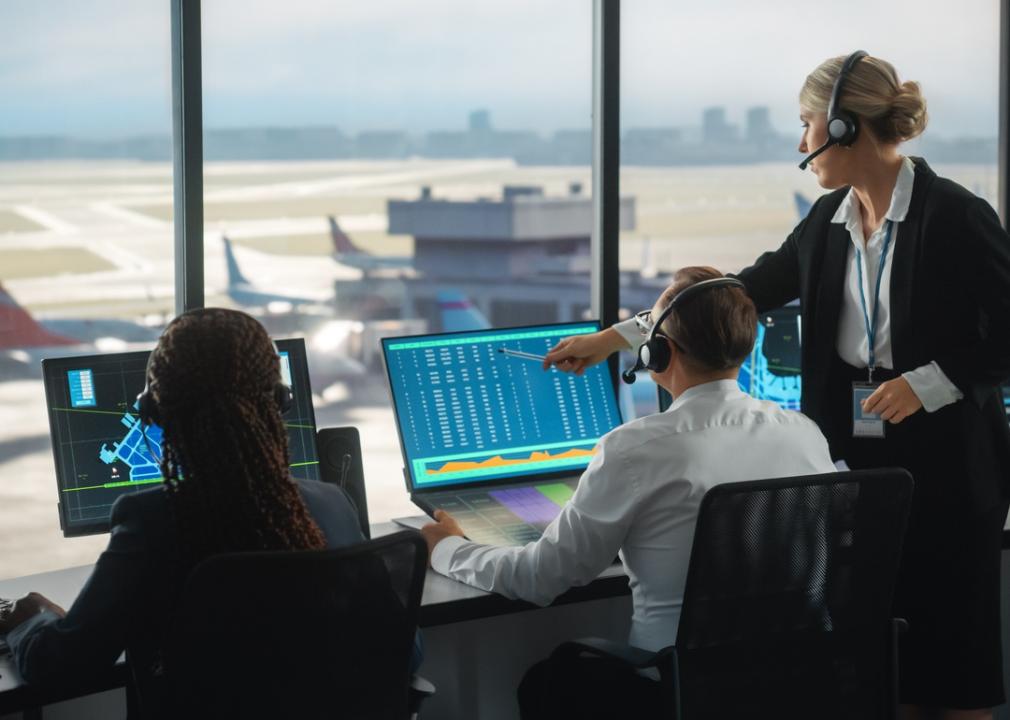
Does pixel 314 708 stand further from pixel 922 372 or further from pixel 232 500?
pixel 922 372

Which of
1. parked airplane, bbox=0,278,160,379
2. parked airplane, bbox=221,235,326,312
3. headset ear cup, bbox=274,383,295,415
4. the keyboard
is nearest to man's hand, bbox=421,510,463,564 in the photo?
the keyboard

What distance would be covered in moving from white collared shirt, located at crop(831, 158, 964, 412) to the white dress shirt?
0.47m

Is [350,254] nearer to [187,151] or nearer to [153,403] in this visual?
[187,151]

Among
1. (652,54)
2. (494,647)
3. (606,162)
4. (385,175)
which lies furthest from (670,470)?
(385,175)

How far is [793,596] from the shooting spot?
171 centimetres

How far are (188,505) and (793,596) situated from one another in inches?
35.9

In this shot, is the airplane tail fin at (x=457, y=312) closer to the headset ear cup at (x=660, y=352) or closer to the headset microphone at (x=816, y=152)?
the headset microphone at (x=816, y=152)

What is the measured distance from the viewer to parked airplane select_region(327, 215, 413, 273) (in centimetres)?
1426

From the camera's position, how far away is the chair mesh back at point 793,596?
1.63 m

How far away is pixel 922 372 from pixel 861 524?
629 mm

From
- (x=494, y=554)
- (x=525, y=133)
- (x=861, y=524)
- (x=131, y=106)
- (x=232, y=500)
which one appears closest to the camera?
(x=232, y=500)

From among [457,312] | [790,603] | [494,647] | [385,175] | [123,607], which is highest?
[385,175]

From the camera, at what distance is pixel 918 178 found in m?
2.32

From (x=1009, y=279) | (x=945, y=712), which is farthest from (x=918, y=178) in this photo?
(x=945, y=712)
